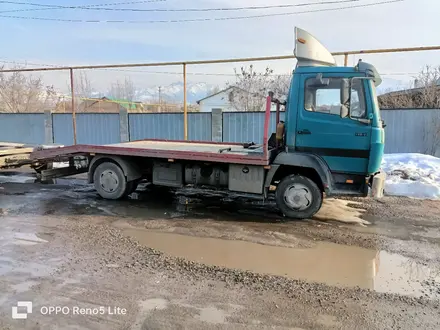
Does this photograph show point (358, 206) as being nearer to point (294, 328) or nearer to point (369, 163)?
point (369, 163)

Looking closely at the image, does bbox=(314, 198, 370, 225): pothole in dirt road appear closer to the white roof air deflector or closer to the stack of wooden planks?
the white roof air deflector

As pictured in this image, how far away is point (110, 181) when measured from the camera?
27.0 ft

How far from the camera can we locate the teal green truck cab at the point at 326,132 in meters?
6.32

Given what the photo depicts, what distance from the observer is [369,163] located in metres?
6.36

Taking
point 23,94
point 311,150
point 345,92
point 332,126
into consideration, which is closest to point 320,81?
point 345,92

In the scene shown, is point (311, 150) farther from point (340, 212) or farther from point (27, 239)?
point (27, 239)

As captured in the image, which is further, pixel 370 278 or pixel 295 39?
pixel 295 39

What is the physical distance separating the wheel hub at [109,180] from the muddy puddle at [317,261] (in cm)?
261

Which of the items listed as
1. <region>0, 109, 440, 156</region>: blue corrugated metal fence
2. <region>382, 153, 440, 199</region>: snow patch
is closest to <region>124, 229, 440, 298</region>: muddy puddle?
<region>382, 153, 440, 199</region>: snow patch

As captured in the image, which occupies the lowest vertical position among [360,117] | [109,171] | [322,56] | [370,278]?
[370,278]

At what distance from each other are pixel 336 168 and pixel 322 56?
2.15 metres

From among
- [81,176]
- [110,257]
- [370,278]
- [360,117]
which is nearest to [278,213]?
[360,117]

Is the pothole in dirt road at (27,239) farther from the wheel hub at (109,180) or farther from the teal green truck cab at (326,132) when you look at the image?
the teal green truck cab at (326,132)

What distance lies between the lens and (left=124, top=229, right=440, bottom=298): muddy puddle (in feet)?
14.2
